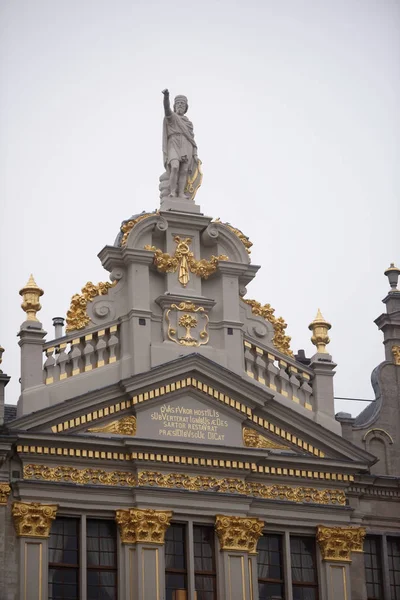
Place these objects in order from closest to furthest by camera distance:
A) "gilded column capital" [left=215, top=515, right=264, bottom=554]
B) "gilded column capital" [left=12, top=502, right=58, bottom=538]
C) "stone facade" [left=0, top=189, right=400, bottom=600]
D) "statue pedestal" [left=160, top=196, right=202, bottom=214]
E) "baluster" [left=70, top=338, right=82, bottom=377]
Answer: "gilded column capital" [left=12, top=502, right=58, bottom=538] → "stone facade" [left=0, top=189, right=400, bottom=600] → "gilded column capital" [left=215, top=515, right=264, bottom=554] → "baluster" [left=70, top=338, right=82, bottom=377] → "statue pedestal" [left=160, top=196, right=202, bottom=214]

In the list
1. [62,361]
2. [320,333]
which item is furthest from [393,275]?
[62,361]

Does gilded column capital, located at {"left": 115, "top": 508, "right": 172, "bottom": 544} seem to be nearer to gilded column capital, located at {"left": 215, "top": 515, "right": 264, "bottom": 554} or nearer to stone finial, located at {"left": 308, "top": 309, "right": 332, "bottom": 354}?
gilded column capital, located at {"left": 215, "top": 515, "right": 264, "bottom": 554}

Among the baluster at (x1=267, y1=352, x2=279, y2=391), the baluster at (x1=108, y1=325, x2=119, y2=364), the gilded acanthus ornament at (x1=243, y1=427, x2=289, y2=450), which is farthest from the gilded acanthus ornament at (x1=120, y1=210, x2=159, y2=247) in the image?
the gilded acanthus ornament at (x1=243, y1=427, x2=289, y2=450)

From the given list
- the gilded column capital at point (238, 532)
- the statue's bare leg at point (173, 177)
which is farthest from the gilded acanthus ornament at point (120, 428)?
the statue's bare leg at point (173, 177)

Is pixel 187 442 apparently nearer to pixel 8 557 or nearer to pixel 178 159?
pixel 8 557

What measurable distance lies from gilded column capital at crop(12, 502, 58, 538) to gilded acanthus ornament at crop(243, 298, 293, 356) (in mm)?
6723

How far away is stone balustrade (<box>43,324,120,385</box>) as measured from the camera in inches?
1441

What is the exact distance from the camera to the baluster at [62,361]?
36.6 metres

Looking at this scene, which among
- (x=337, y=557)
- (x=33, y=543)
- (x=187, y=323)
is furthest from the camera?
(x=187, y=323)

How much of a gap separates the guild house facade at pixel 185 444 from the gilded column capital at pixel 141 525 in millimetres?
28

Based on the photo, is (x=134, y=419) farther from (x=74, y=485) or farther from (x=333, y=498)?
(x=333, y=498)

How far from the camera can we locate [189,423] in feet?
121

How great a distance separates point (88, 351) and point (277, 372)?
428 centimetres

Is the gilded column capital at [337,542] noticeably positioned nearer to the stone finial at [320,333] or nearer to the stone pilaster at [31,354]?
the stone finial at [320,333]
